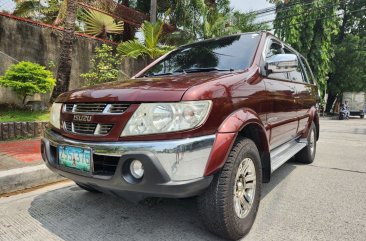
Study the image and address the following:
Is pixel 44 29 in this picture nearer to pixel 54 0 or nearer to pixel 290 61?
pixel 54 0

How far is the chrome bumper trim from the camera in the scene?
6.53 ft

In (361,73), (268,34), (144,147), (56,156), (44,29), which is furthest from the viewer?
(361,73)

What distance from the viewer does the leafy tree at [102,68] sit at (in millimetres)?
8281

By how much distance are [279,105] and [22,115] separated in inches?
216

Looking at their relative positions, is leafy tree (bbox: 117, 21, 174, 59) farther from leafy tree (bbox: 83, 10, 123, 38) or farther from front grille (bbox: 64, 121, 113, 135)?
front grille (bbox: 64, 121, 113, 135)

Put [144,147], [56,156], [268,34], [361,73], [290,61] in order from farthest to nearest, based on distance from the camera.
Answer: [361,73]
[268,34]
[290,61]
[56,156]
[144,147]

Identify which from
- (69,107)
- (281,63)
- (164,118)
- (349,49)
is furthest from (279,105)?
(349,49)

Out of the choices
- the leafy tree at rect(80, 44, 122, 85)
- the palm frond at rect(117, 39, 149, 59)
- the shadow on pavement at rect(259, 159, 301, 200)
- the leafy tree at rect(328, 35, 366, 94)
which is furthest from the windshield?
the leafy tree at rect(328, 35, 366, 94)

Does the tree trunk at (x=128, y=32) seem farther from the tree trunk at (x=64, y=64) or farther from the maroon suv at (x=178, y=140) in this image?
the maroon suv at (x=178, y=140)

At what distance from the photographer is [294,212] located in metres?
3.02

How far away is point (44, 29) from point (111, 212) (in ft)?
22.3

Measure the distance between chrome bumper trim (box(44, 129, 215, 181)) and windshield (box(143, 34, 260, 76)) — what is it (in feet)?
3.66

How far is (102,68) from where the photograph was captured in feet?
27.2

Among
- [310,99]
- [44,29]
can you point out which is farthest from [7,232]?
[44,29]
